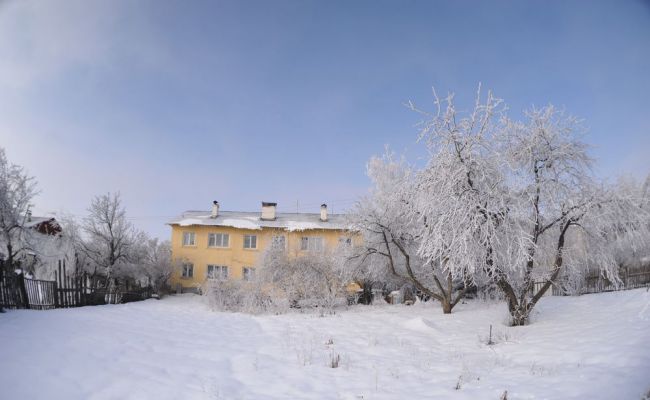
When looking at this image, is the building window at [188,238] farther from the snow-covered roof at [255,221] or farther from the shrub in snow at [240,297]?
the shrub in snow at [240,297]

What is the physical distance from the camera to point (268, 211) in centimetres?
3797

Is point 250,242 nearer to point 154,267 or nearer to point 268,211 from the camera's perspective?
point 268,211

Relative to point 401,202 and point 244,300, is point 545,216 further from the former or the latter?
point 244,300

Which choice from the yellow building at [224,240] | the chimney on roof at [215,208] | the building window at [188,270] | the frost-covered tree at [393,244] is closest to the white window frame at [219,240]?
the yellow building at [224,240]

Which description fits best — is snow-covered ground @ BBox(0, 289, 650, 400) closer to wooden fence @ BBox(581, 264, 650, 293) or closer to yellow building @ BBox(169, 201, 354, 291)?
wooden fence @ BBox(581, 264, 650, 293)

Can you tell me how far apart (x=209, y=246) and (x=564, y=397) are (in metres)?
33.6

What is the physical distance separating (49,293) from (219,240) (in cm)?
2064

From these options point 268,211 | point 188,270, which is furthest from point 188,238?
point 268,211

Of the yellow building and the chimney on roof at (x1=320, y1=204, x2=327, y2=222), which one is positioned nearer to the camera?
the yellow building

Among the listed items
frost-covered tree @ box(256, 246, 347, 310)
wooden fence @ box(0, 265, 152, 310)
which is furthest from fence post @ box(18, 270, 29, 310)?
frost-covered tree @ box(256, 246, 347, 310)

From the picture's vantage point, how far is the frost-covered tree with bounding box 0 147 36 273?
18.1 meters

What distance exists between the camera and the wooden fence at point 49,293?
12.4 m

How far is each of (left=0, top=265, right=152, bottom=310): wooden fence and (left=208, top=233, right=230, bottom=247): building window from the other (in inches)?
501

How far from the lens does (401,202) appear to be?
606 inches
